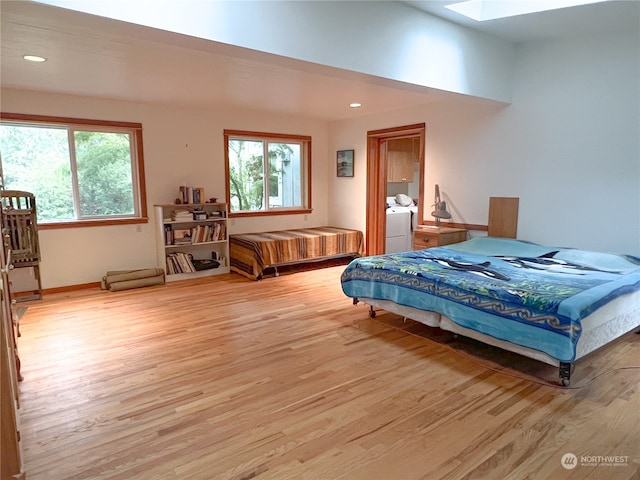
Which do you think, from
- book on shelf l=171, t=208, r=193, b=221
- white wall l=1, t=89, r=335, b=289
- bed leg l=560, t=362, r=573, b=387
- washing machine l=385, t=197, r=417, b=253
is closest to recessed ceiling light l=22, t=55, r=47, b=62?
white wall l=1, t=89, r=335, b=289

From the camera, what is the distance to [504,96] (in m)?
4.28

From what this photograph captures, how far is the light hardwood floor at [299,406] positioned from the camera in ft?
6.03

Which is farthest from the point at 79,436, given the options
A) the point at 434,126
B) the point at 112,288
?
the point at 434,126

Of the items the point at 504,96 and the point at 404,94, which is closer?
the point at 504,96

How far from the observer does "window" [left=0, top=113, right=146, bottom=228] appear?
451cm

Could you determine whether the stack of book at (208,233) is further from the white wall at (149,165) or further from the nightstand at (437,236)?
the nightstand at (437,236)

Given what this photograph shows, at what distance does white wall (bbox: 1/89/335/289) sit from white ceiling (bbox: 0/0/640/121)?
23 cm

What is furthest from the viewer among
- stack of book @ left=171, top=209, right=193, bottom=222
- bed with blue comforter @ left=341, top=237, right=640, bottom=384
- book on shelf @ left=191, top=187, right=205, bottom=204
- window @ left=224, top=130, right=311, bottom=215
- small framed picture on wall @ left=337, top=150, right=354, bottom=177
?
small framed picture on wall @ left=337, top=150, right=354, bottom=177

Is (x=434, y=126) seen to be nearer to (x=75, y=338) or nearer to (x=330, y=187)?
(x=330, y=187)

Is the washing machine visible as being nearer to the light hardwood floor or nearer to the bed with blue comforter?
the bed with blue comforter

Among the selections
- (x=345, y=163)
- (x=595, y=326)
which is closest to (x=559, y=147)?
(x=595, y=326)

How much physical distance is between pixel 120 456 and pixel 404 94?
4417 millimetres

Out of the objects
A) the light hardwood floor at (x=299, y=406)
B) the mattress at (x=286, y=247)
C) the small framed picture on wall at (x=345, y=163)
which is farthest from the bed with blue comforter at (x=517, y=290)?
the small framed picture on wall at (x=345, y=163)

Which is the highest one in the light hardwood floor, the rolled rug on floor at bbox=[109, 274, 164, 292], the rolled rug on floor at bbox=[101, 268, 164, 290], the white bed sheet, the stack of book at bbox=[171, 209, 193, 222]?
the stack of book at bbox=[171, 209, 193, 222]
